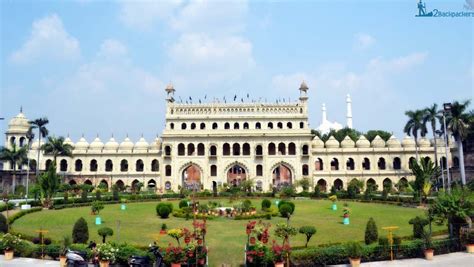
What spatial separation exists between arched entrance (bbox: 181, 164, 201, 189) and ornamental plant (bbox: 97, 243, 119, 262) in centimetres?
4218

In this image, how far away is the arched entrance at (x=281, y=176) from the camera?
195 ft

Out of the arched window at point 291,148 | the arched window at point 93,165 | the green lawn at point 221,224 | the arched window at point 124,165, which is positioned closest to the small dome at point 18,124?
the arched window at point 93,165

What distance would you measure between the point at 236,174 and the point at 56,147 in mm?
26046

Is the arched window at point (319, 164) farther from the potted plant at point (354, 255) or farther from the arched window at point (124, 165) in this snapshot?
the potted plant at point (354, 255)

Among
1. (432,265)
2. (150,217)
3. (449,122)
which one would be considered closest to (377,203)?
(449,122)

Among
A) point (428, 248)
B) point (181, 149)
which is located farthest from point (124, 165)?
point (428, 248)

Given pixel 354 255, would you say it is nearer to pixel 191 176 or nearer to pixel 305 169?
pixel 305 169

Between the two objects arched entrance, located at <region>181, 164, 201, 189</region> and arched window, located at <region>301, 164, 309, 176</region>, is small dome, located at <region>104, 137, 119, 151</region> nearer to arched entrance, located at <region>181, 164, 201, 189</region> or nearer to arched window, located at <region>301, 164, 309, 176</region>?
arched entrance, located at <region>181, 164, 201, 189</region>

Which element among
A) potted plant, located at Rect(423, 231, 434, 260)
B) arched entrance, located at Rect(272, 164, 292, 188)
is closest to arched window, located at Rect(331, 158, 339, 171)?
arched entrance, located at Rect(272, 164, 292, 188)

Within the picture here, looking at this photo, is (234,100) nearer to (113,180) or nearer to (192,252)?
(113,180)

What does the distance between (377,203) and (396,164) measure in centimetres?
2192

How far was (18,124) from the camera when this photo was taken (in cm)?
6688

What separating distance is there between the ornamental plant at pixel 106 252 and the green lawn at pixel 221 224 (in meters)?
4.00

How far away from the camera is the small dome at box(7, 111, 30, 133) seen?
6631 centimetres
